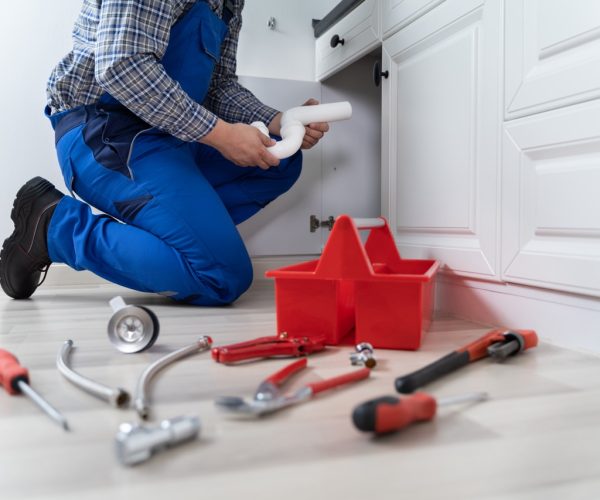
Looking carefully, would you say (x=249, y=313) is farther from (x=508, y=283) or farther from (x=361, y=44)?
(x=361, y=44)

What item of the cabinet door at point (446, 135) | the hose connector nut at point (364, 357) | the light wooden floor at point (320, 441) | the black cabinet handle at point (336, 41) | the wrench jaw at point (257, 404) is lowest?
the light wooden floor at point (320, 441)

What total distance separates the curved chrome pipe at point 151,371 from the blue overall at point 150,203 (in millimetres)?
475

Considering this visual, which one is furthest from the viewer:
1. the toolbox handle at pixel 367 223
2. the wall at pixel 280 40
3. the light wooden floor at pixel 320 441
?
the wall at pixel 280 40

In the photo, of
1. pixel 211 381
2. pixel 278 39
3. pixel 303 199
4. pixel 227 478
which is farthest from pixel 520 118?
pixel 278 39

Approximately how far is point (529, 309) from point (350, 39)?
1006 mm

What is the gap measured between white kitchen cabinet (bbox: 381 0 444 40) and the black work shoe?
935 mm

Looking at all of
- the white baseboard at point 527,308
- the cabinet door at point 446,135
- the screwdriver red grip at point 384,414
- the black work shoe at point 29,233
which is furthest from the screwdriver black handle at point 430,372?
the black work shoe at point 29,233

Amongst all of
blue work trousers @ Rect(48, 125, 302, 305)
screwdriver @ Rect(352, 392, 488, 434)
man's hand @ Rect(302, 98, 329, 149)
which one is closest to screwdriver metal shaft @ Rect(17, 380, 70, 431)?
screwdriver @ Rect(352, 392, 488, 434)

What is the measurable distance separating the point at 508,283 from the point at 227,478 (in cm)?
75

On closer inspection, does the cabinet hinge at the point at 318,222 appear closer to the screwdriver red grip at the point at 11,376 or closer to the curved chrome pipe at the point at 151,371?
the curved chrome pipe at the point at 151,371

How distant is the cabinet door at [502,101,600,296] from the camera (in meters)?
0.84

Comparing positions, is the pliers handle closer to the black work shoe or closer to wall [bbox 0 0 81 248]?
the black work shoe

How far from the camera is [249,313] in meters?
1.28

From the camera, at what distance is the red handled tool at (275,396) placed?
1.87 feet
